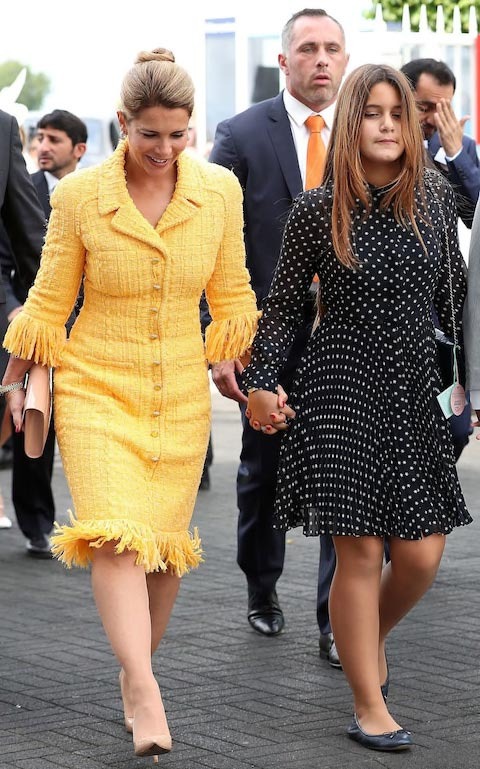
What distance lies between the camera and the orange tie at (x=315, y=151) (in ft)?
19.2

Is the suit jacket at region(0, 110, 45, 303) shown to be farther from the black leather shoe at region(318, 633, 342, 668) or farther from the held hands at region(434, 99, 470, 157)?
the held hands at region(434, 99, 470, 157)

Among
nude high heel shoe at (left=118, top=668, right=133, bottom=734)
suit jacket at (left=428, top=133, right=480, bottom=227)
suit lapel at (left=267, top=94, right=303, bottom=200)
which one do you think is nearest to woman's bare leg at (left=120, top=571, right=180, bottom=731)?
nude high heel shoe at (left=118, top=668, right=133, bottom=734)

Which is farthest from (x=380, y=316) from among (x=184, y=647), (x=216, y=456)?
(x=216, y=456)

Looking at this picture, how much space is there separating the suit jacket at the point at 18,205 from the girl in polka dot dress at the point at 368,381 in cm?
126

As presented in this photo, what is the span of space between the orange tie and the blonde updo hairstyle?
4.59 feet

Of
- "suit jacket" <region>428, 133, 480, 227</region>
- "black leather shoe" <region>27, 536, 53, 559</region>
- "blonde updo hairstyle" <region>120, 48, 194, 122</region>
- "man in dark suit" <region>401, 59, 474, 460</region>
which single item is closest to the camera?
"blonde updo hairstyle" <region>120, 48, 194, 122</region>

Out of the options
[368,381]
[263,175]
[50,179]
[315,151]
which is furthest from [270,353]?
[50,179]

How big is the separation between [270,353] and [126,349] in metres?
0.45

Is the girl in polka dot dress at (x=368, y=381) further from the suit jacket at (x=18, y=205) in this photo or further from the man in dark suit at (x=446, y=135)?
the man in dark suit at (x=446, y=135)

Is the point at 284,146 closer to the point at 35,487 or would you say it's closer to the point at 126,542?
the point at 126,542

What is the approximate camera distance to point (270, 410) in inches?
184

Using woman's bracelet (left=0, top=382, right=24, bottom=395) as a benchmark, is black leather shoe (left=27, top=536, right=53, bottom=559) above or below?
below

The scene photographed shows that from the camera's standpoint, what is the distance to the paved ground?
4.61 m

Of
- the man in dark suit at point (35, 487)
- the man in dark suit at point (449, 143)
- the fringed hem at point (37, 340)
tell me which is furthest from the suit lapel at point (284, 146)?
the man in dark suit at point (35, 487)
